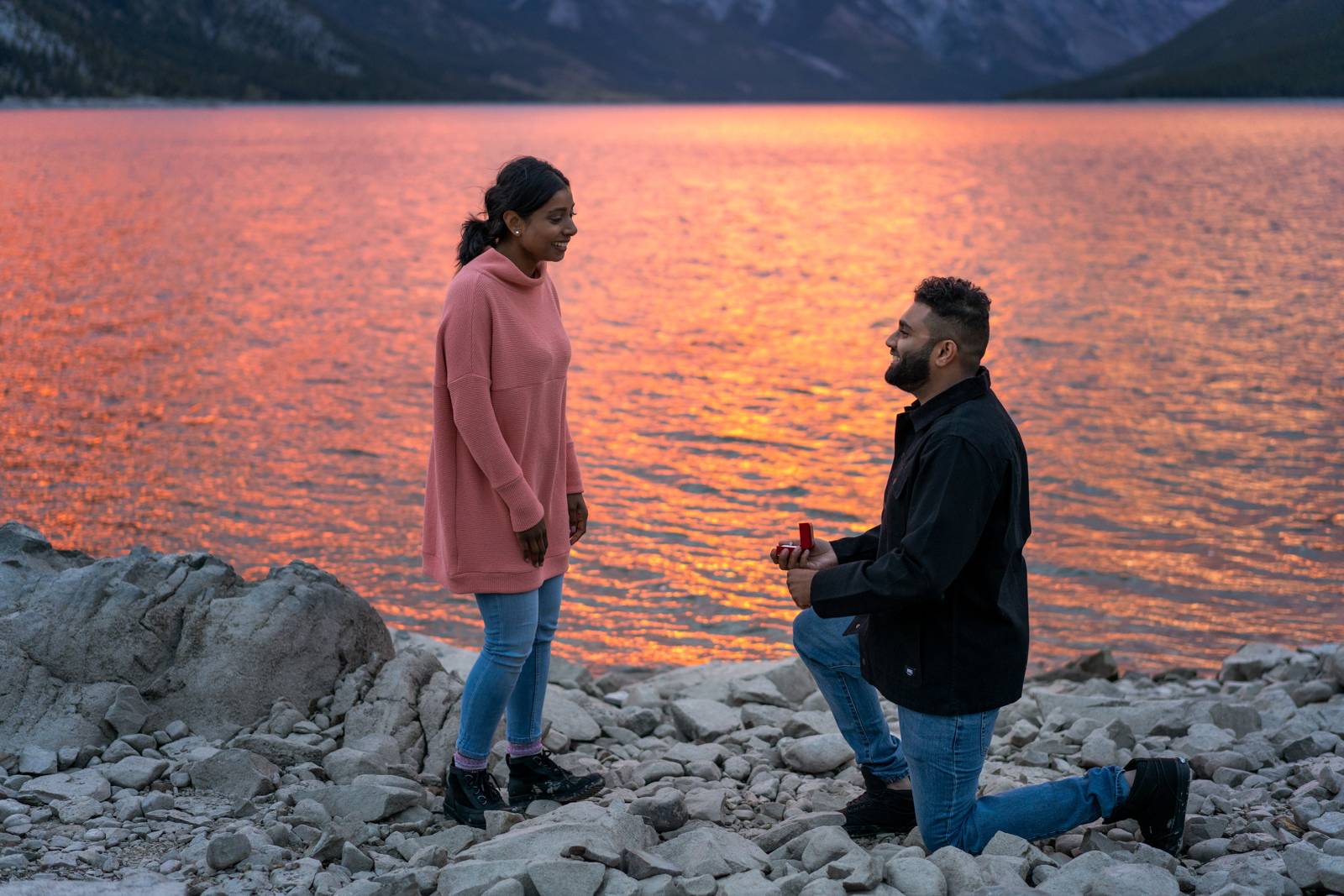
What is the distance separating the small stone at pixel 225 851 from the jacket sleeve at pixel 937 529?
247cm

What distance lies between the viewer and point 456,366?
5.27 metres

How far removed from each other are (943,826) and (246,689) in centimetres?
348

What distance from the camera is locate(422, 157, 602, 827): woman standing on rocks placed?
17.3 feet

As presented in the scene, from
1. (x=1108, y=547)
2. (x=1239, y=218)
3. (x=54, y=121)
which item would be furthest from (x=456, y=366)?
(x=54, y=121)

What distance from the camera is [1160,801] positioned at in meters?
5.00

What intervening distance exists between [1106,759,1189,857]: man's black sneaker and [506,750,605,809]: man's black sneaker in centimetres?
225

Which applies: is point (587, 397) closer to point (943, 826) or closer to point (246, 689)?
point (246, 689)

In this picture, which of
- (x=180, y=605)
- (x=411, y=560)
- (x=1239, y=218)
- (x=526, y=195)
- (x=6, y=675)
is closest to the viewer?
(x=526, y=195)

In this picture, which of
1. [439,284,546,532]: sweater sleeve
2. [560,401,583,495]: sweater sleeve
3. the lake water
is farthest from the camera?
the lake water

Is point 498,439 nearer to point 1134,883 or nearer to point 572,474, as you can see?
point 572,474

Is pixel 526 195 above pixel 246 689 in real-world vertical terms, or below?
above

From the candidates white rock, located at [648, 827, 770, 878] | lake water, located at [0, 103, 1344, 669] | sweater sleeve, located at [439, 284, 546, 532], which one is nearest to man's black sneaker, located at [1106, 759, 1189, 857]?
white rock, located at [648, 827, 770, 878]

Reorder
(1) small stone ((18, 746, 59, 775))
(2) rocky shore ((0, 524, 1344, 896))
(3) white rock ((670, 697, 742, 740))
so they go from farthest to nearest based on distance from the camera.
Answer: (3) white rock ((670, 697, 742, 740)) → (1) small stone ((18, 746, 59, 775)) → (2) rocky shore ((0, 524, 1344, 896))

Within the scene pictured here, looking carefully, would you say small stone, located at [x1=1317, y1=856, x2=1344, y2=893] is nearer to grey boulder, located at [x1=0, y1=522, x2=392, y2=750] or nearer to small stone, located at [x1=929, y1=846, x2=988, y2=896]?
small stone, located at [x1=929, y1=846, x2=988, y2=896]
